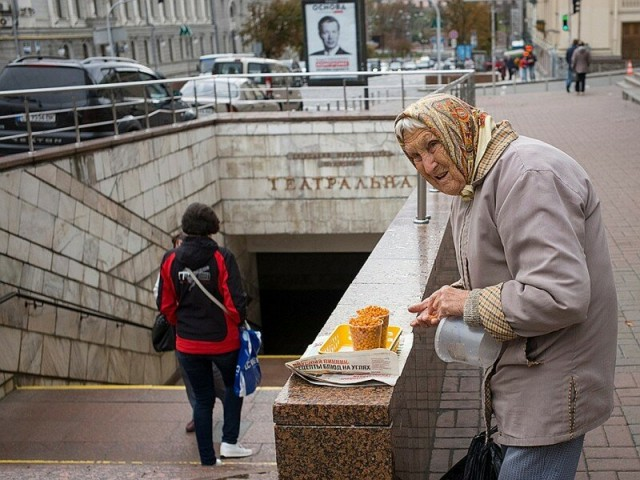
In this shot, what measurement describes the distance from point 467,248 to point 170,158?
1328 cm

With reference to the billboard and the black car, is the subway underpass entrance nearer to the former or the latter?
the billboard

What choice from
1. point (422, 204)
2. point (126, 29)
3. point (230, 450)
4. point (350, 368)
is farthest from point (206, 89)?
point (126, 29)

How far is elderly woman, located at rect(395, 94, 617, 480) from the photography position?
6.93ft

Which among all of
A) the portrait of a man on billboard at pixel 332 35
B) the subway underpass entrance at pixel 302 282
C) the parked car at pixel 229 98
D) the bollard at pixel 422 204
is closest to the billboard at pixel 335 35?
the portrait of a man on billboard at pixel 332 35

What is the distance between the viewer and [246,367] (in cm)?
573

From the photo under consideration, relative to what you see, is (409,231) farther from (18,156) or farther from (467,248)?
(18,156)

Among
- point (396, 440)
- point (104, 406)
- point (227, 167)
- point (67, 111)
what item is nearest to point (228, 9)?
point (227, 167)

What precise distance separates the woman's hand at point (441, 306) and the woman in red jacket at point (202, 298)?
315cm

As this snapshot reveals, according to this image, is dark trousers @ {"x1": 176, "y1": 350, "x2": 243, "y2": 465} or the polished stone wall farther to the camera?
dark trousers @ {"x1": 176, "y1": 350, "x2": 243, "y2": 465}

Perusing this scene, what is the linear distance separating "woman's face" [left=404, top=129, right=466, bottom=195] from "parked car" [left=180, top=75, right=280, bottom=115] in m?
14.7

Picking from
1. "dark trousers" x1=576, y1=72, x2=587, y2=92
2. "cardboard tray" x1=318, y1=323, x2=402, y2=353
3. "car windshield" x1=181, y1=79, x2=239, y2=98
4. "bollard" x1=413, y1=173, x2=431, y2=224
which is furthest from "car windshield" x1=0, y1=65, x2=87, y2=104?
"dark trousers" x1=576, y1=72, x2=587, y2=92

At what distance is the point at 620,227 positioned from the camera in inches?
362

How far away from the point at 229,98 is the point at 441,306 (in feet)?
50.7

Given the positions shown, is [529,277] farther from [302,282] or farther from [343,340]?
[302,282]
